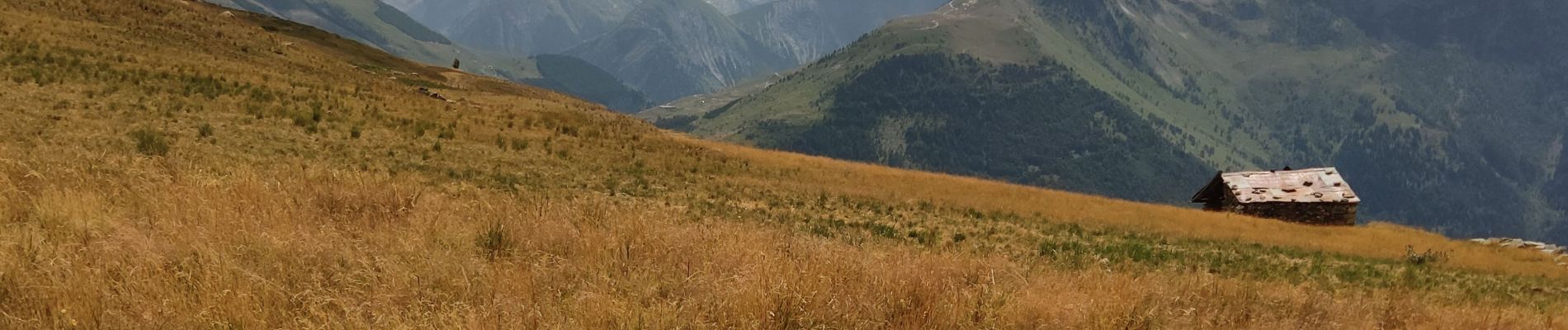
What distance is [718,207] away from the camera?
61.8ft

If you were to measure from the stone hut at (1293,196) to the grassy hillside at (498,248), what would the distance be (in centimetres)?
1867

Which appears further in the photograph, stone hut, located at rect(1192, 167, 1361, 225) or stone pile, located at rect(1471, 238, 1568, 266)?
stone hut, located at rect(1192, 167, 1361, 225)

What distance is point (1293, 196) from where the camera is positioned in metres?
46.1

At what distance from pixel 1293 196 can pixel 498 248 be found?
176 ft

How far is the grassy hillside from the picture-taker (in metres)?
4.83

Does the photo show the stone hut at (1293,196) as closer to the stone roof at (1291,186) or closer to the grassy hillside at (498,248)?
the stone roof at (1291,186)

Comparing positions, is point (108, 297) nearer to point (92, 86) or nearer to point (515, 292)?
point (515, 292)

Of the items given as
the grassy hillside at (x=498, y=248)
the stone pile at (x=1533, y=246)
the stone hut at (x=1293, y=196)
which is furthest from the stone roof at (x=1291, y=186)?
the grassy hillside at (x=498, y=248)

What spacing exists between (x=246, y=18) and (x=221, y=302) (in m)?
76.2

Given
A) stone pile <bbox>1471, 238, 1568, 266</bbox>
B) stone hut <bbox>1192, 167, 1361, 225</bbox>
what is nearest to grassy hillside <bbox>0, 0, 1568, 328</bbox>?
stone pile <bbox>1471, 238, 1568, 266</bbox>

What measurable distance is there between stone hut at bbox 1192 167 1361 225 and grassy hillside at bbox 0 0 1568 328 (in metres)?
18.7

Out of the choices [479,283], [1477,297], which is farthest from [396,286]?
[1477,297]

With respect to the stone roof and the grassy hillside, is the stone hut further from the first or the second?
the grassy hillside

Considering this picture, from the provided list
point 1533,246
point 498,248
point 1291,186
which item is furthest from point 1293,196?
point 498,248
